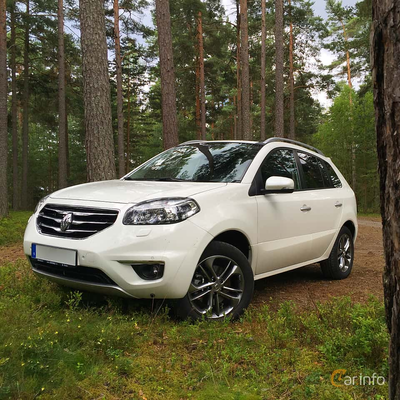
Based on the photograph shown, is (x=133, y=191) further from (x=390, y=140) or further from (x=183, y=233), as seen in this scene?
(x=390, y=140)

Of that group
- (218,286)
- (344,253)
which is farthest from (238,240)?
(344,253)

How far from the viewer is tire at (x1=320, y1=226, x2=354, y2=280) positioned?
5.79 meters

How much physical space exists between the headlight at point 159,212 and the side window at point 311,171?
2381mm

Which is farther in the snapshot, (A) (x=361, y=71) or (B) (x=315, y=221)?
(A) (x=361, y=71)

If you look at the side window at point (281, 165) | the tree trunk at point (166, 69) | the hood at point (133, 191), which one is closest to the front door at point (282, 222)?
the side window at point (281, 165)

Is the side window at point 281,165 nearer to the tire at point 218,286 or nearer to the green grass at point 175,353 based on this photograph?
the tire at point 218,286

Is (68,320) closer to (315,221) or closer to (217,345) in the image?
(217,345)

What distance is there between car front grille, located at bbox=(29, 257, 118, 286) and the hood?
0.65m

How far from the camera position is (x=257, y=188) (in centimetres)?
432

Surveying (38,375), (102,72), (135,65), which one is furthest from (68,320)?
(135,65)

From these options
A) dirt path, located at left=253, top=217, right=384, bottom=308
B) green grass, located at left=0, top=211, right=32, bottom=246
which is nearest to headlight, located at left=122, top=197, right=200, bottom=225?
dirt path, located at left=253, top=217, right=384, bottom=308

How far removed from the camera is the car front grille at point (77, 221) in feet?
11.3

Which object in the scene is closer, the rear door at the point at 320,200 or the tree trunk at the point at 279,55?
the rear door at the point at 320,200

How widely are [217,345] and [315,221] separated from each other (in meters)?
2.68
